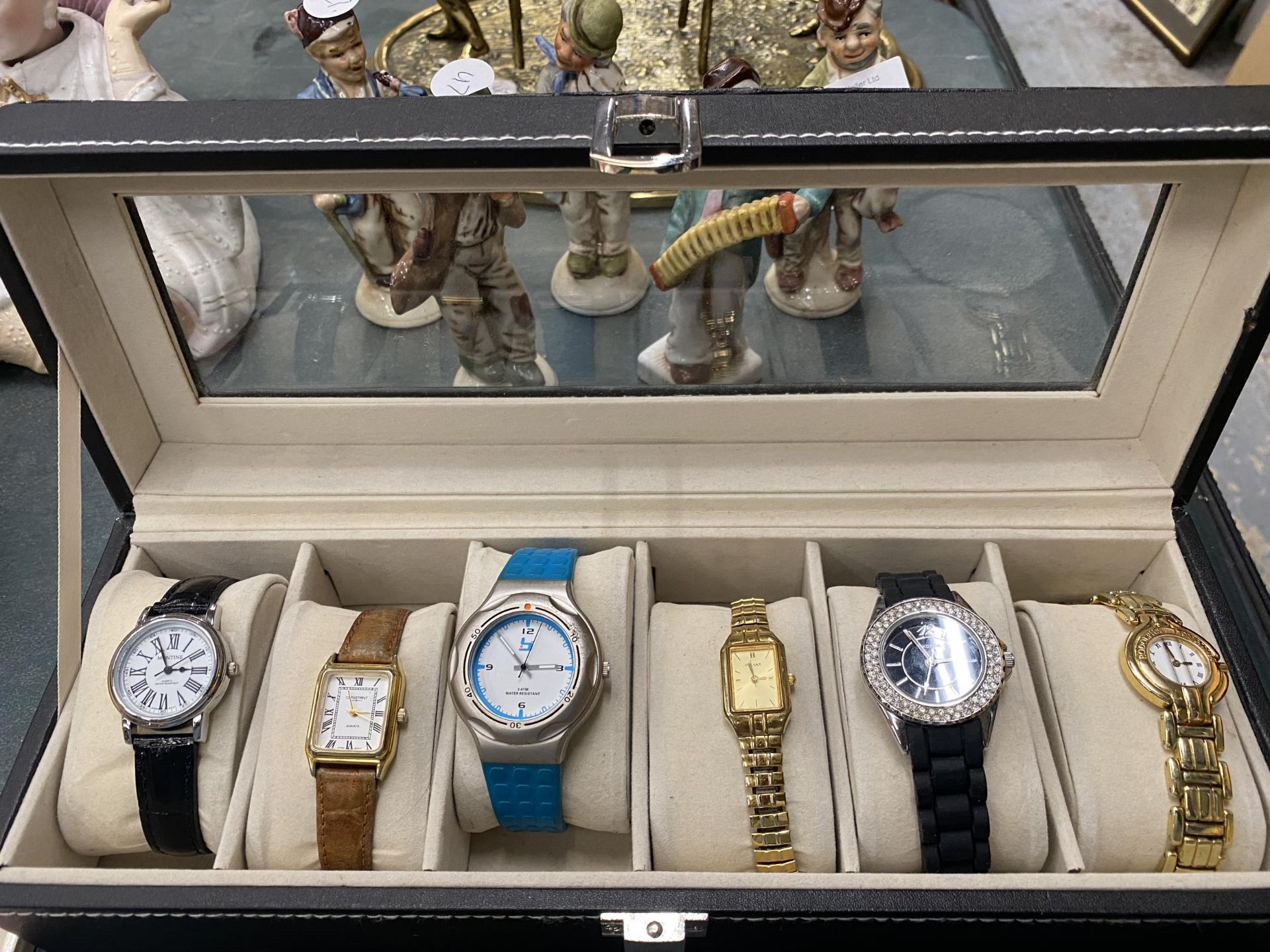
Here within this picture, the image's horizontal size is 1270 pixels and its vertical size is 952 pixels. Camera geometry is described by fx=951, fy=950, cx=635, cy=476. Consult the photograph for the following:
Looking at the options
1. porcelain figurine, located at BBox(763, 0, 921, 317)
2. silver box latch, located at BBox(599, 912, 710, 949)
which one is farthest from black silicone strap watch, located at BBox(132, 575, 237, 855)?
porcelain figurine, located at BBox(763, 0, 921, 317)

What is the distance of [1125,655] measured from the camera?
1220 mm

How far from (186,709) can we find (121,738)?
12 centimetres

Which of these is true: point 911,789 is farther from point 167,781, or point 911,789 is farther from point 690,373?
point 167,781

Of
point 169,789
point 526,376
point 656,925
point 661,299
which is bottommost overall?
point 169,789

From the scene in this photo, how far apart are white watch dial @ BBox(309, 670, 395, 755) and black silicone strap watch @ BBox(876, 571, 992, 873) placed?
0.65 meters

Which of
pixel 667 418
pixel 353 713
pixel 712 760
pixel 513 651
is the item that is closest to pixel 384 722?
pixel 353 713

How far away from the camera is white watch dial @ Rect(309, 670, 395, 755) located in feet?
3.83

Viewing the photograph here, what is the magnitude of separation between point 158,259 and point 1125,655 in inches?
53.5

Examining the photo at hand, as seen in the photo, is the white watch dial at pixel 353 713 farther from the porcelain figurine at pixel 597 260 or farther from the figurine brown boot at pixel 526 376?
the porcelain figurine at pixel 597 260

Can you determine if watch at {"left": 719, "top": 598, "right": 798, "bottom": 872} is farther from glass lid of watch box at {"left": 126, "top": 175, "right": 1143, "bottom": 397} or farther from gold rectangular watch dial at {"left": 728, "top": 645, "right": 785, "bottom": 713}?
glass lid of watch box at {"left": 126, "top": 175, "right": 1143, "bottom": 397}

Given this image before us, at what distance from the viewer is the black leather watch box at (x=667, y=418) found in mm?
1012

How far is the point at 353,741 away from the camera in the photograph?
1.17m

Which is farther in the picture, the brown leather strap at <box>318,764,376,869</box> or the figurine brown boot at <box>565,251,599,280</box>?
the figurine brown boot at <box>565,251,599,280</box>

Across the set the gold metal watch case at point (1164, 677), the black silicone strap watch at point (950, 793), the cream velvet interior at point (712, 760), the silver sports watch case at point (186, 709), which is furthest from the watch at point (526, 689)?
the gold metal watch case at point (1164, 677)
